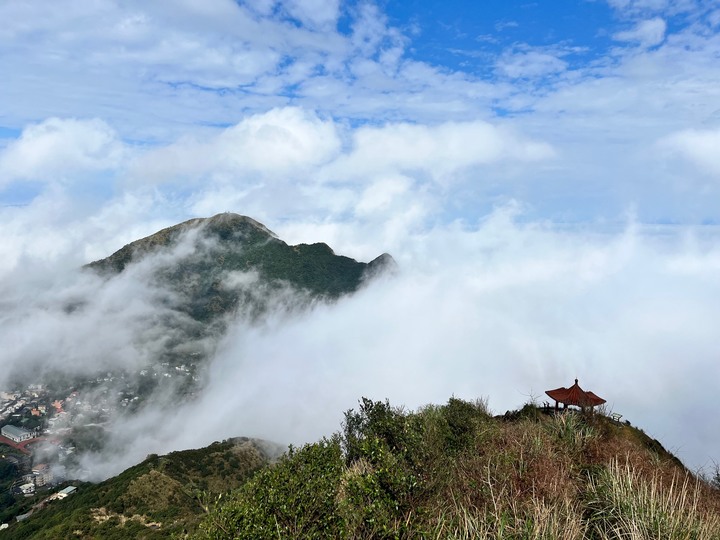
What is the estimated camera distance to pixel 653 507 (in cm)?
982

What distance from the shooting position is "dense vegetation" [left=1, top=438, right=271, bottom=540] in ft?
206

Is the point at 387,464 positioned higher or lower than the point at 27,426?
higher

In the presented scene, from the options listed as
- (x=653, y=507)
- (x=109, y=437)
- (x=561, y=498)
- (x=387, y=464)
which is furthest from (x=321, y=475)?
(x=109, y=437)

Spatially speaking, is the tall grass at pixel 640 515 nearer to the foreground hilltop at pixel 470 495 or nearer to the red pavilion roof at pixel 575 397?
A: the foreground hilltop at pixel 470 495

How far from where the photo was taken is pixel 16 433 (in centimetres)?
17338

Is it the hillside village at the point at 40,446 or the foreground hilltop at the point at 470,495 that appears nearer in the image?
the foreground hilltop at the point at 470,495

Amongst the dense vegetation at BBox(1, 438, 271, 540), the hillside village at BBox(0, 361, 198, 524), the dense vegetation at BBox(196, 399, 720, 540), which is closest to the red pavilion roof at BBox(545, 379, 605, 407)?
the dense vegetation at BBox(196, 399, 720, 540)

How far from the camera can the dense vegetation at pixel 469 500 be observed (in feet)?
31.4

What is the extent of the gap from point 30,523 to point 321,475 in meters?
99.4

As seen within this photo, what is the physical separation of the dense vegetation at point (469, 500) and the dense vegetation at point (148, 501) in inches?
1748

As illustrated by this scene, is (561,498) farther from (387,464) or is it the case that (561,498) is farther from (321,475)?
(321,475)

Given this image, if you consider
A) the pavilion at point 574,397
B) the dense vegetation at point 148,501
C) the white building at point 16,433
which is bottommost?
the white building at point 16,433

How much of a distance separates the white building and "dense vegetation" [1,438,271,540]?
316 ft

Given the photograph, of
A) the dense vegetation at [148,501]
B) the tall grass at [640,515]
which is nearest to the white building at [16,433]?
the dense vegetation at [148,501]
